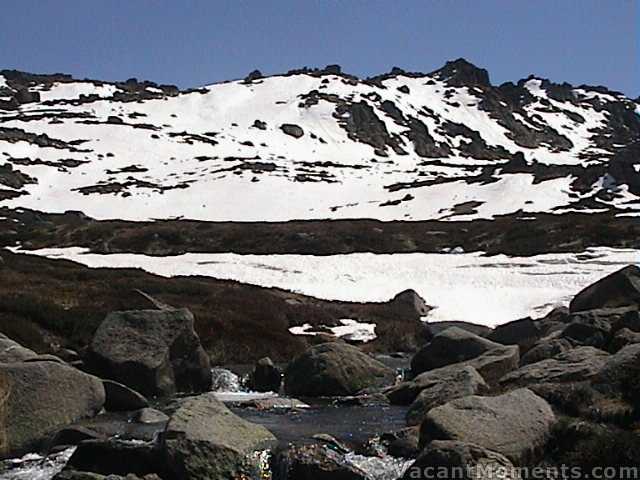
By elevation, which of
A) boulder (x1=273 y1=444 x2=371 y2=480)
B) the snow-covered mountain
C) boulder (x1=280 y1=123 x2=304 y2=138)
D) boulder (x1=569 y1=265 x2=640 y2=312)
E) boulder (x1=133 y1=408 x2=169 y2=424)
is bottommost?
boulder (x1=133 y1=408 x2=169 y2=424)

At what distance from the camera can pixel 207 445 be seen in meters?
13.2

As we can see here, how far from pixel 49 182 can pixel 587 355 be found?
4656 inches

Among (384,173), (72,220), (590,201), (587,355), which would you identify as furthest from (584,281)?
(384,173)

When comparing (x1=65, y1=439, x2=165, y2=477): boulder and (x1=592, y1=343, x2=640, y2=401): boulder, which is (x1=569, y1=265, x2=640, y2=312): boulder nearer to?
(x1=592, y1=343, x2=640, y2=401): boulder

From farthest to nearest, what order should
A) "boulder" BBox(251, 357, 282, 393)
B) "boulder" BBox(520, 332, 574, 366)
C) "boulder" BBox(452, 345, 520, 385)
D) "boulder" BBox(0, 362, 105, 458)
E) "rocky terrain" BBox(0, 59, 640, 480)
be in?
"boulder" BBox(251, 357, 282, 393)
"boulder" BBox(520, 332, 574, 366)
"boulder" BBox(452, 345, 520, 385)
"boulder" BBox(0, 362, 105, 458)
"rocky terrain" BBox(0, 59, 640, 480)

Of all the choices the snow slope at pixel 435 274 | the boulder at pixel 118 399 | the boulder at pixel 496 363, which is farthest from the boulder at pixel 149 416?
the snow slope at pixel 435 274

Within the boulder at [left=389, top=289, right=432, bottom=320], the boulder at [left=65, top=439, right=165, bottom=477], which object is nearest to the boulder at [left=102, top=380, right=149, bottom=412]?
the boulder at [left=65, top=439, right=165, bottom=477]

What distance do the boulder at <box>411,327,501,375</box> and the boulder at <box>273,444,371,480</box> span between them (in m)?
11.9

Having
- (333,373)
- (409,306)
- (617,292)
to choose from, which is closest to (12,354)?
(333,373)

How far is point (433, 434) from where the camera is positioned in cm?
1334

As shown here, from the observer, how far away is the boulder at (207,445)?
1289 cm

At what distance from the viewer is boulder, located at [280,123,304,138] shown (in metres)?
175

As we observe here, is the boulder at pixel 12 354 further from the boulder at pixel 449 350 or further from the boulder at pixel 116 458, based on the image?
the boulder at pixel 449 350

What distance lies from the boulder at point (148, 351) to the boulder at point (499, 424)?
10.1 meters
